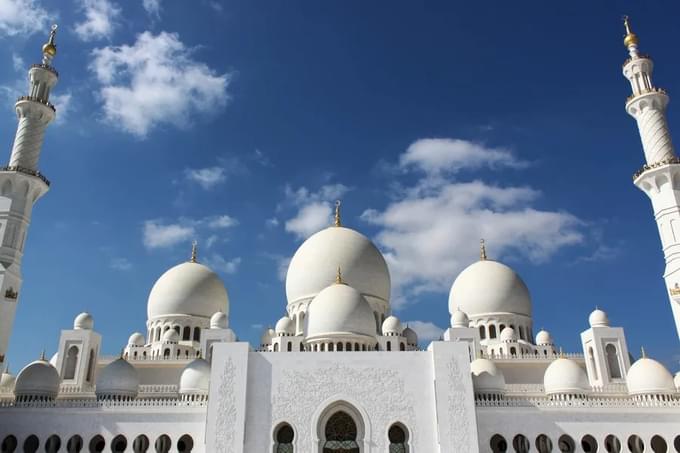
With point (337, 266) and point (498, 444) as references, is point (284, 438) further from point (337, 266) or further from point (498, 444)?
point (337, 266)

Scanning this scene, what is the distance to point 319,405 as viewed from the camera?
54.2 ft

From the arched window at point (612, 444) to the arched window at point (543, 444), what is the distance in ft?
5.44

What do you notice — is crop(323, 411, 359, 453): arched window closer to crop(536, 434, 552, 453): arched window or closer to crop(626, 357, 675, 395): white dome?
crop(536, 434, 552, 453): arched window

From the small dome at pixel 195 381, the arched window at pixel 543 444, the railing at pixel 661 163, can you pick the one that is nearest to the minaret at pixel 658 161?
the railing at pixel 661 163

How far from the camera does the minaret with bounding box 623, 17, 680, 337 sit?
62.9 feet

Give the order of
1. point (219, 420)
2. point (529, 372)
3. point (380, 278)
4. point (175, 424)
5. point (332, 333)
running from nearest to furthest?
point (219, 420), point (175, 424), point (332, 333), point (529, 372), point (380, 278)

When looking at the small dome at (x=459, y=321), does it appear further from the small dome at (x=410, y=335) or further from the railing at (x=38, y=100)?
the railing at (x=38, y=100)

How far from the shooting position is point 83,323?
904 inches

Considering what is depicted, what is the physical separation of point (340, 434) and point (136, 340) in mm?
12568

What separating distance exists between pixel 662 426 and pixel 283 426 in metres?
11.8

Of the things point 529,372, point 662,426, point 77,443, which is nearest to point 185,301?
point 77,443

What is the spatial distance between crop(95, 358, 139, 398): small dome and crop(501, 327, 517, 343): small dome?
15552 millimetres

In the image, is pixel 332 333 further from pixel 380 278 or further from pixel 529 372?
pixel 529 372

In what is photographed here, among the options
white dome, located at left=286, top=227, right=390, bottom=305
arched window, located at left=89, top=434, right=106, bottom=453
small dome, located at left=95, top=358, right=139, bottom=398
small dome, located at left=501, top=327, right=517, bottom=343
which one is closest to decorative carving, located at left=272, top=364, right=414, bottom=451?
small dome, located at left=95, top=358, right=139, bottom=398
